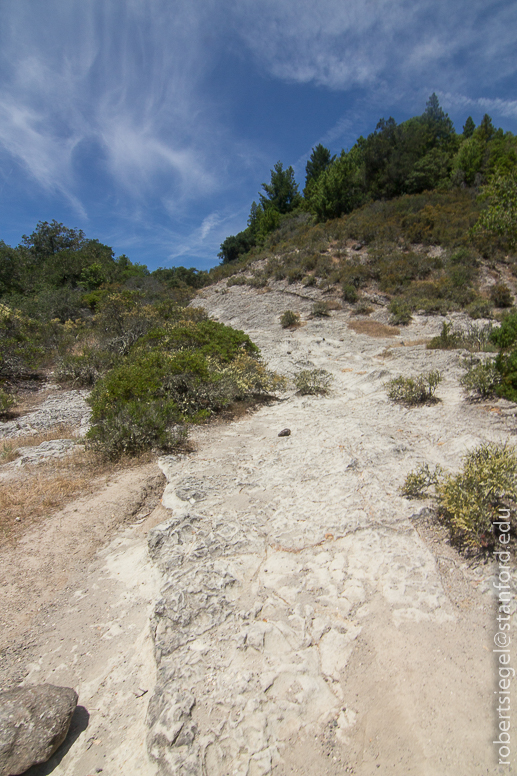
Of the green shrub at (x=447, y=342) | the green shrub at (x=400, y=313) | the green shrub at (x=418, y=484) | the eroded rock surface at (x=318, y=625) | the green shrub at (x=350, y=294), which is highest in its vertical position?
the green shrub at (x=350, y=294)

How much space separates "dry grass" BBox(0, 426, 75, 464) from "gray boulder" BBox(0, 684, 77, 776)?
4.15 metres

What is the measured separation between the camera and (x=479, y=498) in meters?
2.90

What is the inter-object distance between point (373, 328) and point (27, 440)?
12.3 m

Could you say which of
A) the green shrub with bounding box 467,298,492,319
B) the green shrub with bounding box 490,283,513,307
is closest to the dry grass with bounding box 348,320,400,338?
the green shrub with bounding box 467,298,492,319

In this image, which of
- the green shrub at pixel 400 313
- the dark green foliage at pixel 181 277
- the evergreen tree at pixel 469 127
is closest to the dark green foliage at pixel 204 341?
the green shrub at pixel 400 313

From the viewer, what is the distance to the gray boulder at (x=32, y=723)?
1.68 metres

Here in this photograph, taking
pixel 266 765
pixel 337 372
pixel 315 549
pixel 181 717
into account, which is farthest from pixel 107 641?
pixel 337 372

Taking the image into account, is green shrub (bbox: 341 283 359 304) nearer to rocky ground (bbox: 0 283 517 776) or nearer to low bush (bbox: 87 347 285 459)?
low bush (bbox: 87 347 285 459)

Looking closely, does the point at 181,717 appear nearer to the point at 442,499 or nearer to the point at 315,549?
the point at 315,549

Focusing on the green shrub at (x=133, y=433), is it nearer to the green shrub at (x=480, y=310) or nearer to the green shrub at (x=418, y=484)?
the green shrub at (x=418, y=484)

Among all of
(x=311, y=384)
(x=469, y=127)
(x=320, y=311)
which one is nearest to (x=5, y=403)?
(x=311, y=384)

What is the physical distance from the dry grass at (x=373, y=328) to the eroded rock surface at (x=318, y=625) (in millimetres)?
9097

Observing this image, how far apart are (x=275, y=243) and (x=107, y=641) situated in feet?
97.4

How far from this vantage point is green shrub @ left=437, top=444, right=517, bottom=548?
9.14ft
